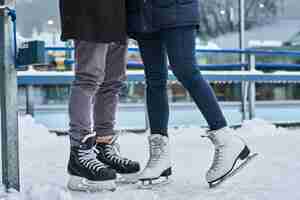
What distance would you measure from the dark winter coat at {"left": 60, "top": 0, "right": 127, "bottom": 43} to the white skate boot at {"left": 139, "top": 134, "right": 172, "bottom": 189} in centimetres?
33

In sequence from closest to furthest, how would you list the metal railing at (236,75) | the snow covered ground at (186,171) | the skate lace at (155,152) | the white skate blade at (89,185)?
the snow covered ground at (186,171) → the white skate blade at (89,185) → the skate lace at (155,152) → the metal railing at (236,75)

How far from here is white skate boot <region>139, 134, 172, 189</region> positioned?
59.5 inches

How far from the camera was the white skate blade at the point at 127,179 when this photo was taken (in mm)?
1561

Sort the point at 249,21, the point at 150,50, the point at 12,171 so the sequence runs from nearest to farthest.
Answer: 1. the point at 12,171
2. the point at 150,50
3. the point at 249,21

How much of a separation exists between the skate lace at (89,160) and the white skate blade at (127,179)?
0.12 metres

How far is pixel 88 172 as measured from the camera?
1.45 m

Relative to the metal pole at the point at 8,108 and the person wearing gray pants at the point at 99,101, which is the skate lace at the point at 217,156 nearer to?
the person wearing gray pants at the point at 99,101

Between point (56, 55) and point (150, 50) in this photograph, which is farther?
point (56, 55)

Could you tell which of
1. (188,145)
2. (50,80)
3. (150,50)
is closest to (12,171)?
(150,50)

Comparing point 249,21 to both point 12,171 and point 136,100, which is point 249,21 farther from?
point 12,171

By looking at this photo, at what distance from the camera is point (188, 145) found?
2.73m

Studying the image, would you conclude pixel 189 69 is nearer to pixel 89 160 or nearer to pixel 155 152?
pixel 155 152

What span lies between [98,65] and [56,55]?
2.94 metres

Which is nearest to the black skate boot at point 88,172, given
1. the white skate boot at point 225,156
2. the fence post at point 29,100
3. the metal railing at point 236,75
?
the white skate boot at point 225,156
